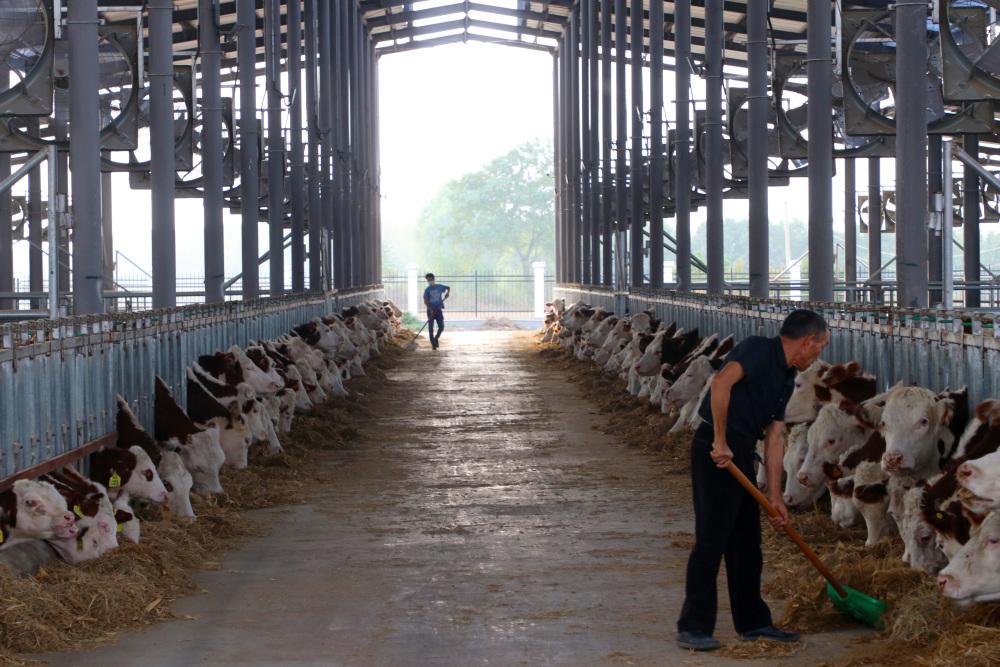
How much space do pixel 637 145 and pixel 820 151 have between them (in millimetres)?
19799

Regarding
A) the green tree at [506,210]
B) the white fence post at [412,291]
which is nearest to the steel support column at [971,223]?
the white fence post at [412,291]

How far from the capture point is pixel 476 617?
809 cm

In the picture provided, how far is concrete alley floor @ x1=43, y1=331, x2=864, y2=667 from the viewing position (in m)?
7.42

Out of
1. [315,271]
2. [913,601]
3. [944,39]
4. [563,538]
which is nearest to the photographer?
[913,601]

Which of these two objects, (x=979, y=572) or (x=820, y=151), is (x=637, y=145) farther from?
(x=979, y=572)

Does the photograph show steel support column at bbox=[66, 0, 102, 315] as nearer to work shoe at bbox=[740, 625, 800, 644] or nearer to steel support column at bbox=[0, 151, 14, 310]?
work shoe at bbox=[740, 625, 800, 644]

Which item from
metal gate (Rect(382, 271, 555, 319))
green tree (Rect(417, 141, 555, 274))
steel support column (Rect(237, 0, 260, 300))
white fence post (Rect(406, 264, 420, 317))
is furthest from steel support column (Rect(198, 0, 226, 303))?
green tree (Rect(417, 141, 555, 274))

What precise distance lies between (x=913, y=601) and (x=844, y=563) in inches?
51.1

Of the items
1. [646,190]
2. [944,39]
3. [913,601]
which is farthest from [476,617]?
[646,190]

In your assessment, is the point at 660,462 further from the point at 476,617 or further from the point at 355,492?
the point at 476,617

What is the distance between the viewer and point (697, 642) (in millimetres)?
7395

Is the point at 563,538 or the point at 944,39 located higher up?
the point at 944,39

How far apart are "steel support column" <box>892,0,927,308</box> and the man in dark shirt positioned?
654 cm

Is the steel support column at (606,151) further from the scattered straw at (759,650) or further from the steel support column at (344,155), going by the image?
the scattered straw at (759,650)
